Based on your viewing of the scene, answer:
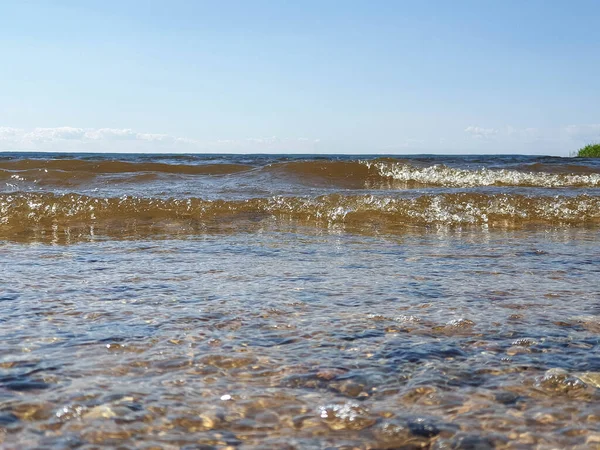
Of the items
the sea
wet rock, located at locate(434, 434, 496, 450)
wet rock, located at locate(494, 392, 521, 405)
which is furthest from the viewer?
wet rock, located at locate(494, 392, 521, 405)

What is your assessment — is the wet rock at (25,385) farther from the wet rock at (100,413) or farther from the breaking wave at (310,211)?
the breaking wave at (310,211)

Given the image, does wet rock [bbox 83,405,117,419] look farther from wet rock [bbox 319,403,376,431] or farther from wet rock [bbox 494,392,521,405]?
wet rock [bbox 494,392,521,405]

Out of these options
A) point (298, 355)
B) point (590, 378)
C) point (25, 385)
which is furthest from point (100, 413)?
point (590, 378)

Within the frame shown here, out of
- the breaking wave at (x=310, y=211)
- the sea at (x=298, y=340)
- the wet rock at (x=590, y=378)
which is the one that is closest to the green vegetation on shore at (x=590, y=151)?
the breaking wave at (x=310, y=211)

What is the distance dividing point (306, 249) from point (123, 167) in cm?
1094

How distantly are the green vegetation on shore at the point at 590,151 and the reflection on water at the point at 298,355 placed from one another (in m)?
30.1

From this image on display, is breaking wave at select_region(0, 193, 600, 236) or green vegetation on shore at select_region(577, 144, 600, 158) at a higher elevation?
green vegetation on shore at select_region(577, 144, 600, 158)

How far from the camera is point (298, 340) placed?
2539 millimetres

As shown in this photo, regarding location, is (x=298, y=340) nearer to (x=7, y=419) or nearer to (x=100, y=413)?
(x=100, y=413)

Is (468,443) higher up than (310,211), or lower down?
lower down

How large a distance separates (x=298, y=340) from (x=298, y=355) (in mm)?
200

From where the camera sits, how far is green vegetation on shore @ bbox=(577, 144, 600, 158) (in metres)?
31.7

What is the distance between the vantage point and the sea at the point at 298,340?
173cm

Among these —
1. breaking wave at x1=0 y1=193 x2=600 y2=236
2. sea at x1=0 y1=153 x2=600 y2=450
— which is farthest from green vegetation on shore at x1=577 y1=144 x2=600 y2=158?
sea at x1=0 y1=153 x2=600 y2=450
